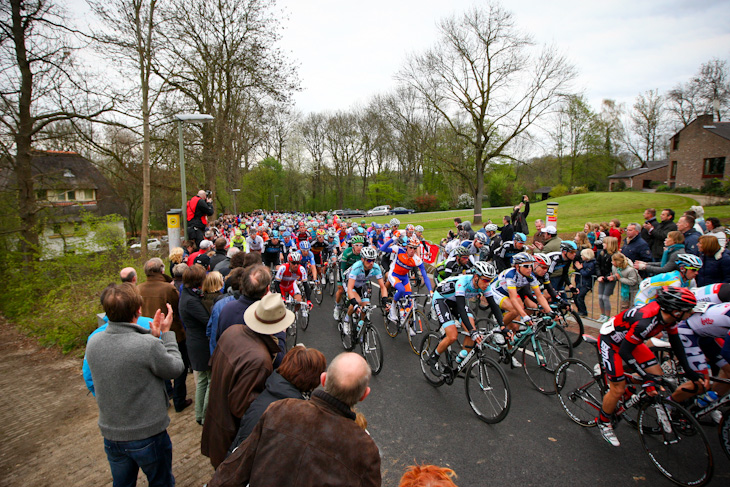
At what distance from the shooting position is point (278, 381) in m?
2.30

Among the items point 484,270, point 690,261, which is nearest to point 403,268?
point 484,270

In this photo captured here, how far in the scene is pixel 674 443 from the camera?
3820mm

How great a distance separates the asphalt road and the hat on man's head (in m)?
2.12

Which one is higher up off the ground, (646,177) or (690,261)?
(646,177)

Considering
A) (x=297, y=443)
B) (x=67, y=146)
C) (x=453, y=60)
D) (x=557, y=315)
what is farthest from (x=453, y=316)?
(x=453, y=60)

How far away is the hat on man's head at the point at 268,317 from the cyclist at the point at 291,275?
454 centimetres

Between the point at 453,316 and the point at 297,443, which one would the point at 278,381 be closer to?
the point at 297,443

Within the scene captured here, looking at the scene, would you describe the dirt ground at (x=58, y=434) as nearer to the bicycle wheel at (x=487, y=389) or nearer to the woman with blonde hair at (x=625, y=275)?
the bicycle wheel at (x=487, y=389)

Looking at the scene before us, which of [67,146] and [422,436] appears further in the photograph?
[67,146]

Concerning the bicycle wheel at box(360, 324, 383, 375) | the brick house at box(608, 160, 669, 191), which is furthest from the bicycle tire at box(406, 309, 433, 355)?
the brick house at box(608, 160, 669, 191)

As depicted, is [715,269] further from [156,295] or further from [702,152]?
[702,152]

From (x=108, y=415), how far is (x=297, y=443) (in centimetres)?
180

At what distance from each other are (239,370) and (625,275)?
25.0 feet

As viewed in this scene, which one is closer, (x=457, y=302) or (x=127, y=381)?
(x=127, y=381)
